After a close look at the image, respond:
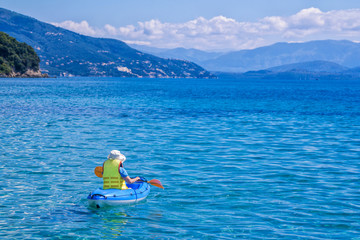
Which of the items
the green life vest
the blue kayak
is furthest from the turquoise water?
the green life vest

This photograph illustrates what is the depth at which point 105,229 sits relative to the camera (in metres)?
14.5

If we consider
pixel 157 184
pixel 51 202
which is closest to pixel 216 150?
pixel 157 184

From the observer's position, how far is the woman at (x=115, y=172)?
16.2 meters

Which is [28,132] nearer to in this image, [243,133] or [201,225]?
[243,133]

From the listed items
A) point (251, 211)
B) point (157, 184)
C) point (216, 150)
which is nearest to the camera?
point (251, 211)

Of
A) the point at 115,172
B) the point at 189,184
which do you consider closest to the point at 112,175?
the point at 115,172

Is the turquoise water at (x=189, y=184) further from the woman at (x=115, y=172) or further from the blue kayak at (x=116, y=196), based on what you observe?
the woman at (x=115, y=172)

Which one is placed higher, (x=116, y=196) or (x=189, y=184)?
(x=116, y=196)

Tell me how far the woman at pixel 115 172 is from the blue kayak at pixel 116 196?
31cm

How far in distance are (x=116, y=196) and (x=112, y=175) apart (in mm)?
823

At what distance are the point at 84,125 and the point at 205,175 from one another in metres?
23.4

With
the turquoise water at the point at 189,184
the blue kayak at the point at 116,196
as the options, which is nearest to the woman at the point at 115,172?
the blue kayak at the point at 116,196

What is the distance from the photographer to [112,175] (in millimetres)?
16312

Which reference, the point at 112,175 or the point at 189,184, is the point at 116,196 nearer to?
the point at 112,175
